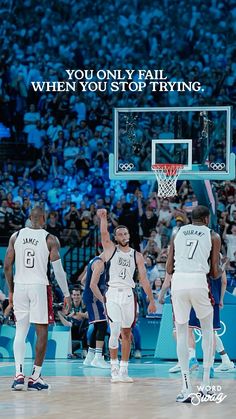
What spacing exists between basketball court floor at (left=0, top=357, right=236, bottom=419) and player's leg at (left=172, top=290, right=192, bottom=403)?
0.46 ft

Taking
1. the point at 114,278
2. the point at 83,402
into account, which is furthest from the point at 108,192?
the point at 83,402

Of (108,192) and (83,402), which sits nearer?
(83,402)

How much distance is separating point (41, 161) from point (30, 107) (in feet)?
6.06

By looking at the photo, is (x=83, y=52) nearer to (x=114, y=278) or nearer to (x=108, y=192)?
(x=108, y=192)

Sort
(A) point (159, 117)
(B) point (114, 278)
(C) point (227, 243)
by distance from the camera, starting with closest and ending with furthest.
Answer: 1. (B) point (114, 278)
2. (C) point (227, 243)
3. (A) point (159, 117)

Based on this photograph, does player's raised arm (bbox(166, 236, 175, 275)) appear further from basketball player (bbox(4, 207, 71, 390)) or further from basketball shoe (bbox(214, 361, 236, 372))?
basketball shoe (bbox(214, 361, 236, 372))

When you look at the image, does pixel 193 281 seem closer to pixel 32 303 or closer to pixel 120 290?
pixel 32 303

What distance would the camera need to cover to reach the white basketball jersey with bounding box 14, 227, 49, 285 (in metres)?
10.6

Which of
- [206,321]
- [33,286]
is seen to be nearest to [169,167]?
[33,286]

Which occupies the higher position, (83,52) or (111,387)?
(83,52)

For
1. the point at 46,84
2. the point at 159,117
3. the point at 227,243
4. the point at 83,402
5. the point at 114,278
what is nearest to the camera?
the point at 83,402

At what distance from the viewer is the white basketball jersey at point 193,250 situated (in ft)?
31.5

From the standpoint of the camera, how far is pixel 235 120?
78.3 feet

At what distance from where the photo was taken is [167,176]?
17.4m
